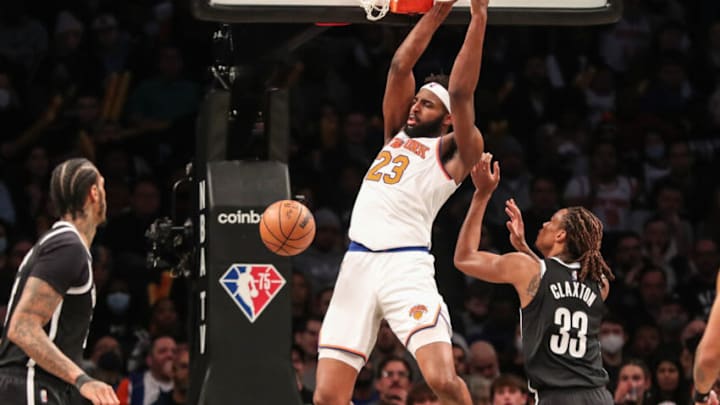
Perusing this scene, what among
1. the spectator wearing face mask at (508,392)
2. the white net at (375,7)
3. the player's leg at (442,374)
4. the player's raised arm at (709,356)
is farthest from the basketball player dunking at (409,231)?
the spectator wearing face mask at (508,392)

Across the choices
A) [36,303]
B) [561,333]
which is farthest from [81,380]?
[561,333]

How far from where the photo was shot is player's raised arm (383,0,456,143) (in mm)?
7016

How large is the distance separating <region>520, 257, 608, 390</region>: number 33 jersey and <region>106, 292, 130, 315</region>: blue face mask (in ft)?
14.1

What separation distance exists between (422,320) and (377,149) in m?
5.72

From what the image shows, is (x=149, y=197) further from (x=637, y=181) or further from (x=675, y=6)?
(x=675, y=6)

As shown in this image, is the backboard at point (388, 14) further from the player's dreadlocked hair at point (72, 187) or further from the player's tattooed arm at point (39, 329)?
the player's tattooed arm at point (39, 329)

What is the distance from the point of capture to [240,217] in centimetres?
799

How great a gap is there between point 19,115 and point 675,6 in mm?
6559

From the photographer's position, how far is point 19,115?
11.9m

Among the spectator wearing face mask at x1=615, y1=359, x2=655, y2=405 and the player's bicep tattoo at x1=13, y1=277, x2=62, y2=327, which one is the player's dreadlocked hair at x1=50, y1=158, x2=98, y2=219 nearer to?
the player's bicep tattoo at x1=13, y1=277, x2=62, y2=327

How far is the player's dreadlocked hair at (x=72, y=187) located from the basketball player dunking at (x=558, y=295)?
6.89 ft

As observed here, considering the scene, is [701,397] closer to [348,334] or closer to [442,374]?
[442,374]

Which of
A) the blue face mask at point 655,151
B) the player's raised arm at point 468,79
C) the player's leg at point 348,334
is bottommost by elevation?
the player's leg at point 348,334

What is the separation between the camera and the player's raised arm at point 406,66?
702 centimetres
